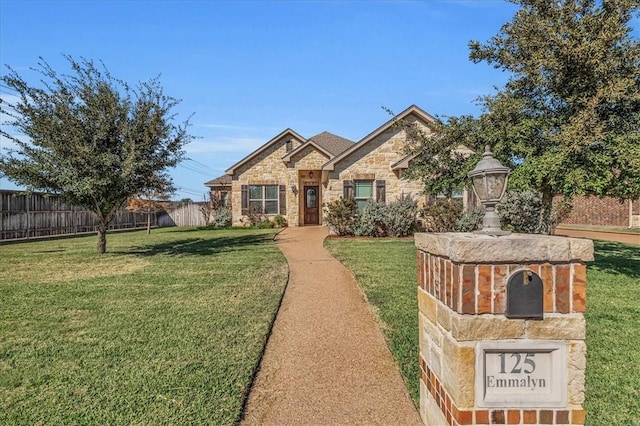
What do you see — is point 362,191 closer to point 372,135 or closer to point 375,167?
point 375,167

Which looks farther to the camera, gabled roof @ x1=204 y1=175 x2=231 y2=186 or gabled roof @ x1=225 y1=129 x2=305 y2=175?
gabled roof @ x1=204 y1=175 x2=231 y2=186

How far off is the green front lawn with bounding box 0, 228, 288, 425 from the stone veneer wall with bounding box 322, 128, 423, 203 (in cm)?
926

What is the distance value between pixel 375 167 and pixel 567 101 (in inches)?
406

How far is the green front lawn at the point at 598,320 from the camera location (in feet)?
10.8

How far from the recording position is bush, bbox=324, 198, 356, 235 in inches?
623

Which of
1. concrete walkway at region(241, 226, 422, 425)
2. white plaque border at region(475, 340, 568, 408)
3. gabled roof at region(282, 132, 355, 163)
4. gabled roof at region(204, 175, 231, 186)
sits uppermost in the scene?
gabled roof at region(282, 132, 355, 163)

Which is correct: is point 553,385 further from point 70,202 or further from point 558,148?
point 70,202

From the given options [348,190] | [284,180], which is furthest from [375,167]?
[284,180]

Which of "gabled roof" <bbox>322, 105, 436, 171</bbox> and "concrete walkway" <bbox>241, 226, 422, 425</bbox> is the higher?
"gabled roof" <bbox>322, 105, 436, 171</bbox>

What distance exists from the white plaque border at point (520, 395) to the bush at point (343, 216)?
1358cm

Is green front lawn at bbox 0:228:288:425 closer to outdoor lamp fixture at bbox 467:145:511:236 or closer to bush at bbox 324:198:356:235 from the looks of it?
outdoor lamp fixture at bbox 467:145:511:236

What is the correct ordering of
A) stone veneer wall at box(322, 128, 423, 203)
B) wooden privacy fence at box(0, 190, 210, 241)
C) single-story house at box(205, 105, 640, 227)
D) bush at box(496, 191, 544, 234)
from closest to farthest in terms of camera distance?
bush at box(496, 191, 544, 234) → wooden privacy fence at box(0, 190, 210, 241) → stone veneer wall at box(322, 128, 423, 203) → single-story house at box(205, 105, 640, 227)

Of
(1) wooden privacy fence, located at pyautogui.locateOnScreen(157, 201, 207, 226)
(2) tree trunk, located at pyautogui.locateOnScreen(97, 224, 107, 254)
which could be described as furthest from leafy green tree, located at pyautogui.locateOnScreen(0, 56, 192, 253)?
(1) wooden privacy fence, located at pyautogui.locateOnScreen(157, 201, 207, 226)

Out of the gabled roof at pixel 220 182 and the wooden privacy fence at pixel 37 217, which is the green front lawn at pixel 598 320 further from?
the gabled roof at pixel 220 182
